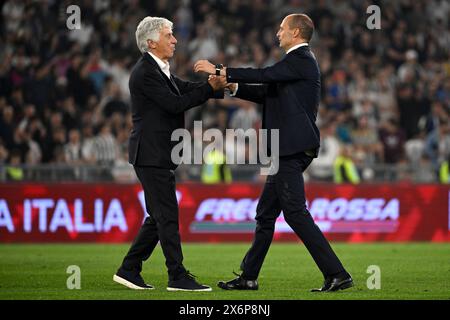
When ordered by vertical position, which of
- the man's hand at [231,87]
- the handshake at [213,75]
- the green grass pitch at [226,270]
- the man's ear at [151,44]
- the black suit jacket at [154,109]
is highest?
the man's ear at [151,44]

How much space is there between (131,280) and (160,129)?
5.21 feet

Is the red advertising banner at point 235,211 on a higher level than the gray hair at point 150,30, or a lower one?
lower

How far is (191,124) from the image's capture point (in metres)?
21.3

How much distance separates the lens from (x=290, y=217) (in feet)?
33.7

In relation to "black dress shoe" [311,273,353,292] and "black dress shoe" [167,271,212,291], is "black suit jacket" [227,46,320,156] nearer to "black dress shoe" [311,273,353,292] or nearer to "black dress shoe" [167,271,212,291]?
"black dress shoe" [311,273,353,292]

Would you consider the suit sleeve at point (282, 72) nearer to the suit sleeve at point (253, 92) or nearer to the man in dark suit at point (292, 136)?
the man in dark suit at point (292, 136)

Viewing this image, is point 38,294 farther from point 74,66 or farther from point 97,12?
point 97,12

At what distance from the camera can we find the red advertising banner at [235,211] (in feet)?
59.8

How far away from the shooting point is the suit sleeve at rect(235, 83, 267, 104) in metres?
10.7

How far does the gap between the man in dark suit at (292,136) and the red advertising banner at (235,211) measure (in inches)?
309

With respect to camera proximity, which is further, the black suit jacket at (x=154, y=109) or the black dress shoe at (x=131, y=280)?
the black dress shoe at (x=131, y=280)

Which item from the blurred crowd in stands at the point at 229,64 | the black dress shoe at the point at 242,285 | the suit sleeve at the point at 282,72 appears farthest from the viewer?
the blurred crowd in stands at the point at 229,64

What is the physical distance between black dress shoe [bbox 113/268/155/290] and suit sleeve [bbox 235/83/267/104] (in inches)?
84.0

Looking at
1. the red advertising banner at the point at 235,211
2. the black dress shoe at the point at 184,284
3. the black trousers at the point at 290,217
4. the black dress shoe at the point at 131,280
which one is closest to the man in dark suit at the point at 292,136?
the black trousers at the point at 290,217
